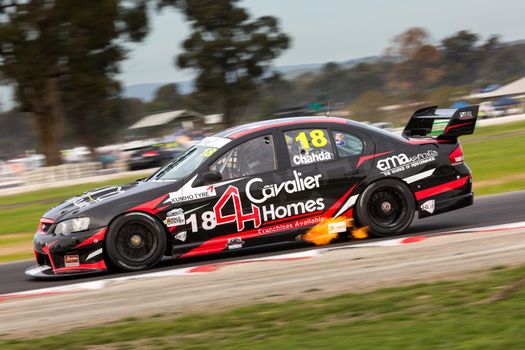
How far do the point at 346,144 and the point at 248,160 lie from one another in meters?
1.16

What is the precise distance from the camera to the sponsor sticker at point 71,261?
26.7 feet

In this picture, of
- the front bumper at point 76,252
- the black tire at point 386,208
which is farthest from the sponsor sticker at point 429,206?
the front bumper at point 76,252

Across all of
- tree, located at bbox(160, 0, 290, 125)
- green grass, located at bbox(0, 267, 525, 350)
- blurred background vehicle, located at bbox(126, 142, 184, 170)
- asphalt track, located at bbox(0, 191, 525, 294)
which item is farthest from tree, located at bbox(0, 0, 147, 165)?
green grass, located at bbox(0, 267, 525, 350)

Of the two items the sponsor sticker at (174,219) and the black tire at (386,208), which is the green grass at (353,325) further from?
the black tire at (386,208)

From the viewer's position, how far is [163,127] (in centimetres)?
8581

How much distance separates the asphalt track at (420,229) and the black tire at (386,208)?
0.29 m

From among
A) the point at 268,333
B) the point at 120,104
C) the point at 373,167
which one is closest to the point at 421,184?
the point at 373,167

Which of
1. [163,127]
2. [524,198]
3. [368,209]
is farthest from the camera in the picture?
[163,127]

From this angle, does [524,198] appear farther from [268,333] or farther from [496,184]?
[268,333]

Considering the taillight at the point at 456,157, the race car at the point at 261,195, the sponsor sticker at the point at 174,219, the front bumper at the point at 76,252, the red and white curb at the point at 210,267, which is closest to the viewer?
the red and white curb at the point at 210,267

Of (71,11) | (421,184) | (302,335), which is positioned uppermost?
(71,11)

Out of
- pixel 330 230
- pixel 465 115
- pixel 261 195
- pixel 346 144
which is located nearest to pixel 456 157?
pixel 465 115

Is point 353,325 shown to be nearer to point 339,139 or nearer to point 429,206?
point 339,139

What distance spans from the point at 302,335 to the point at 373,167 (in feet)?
13.5
